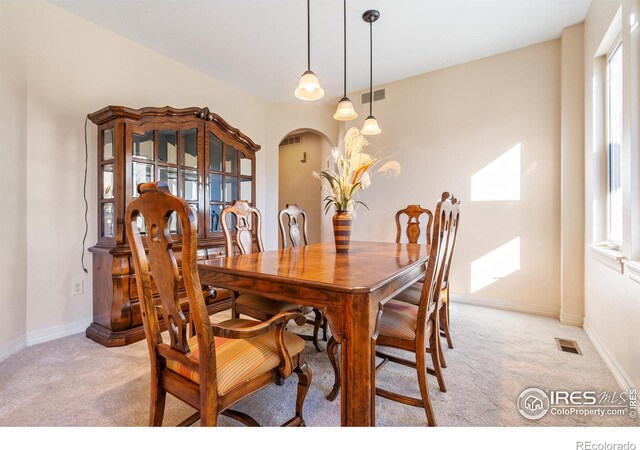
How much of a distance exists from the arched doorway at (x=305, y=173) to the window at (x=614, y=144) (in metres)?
3.73

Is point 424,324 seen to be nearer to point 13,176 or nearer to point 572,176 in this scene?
point 572,176

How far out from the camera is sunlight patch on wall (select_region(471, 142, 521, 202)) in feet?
10.5

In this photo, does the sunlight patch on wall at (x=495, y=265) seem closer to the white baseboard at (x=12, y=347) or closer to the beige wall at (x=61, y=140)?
the beige wall at (x=61, y=140)

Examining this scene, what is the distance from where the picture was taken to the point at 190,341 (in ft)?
4.27

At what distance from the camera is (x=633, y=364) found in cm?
163

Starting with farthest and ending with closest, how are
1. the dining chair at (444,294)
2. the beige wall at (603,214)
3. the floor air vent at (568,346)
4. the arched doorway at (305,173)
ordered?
the arched doorway at (305,173), the floor air vent at (568,346), the dining chair at (444,294), the beige wall at (603,214)

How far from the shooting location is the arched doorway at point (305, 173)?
5.63 metres

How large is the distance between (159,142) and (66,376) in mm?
1948

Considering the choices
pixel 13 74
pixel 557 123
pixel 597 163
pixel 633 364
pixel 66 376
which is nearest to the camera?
pixel 633 364

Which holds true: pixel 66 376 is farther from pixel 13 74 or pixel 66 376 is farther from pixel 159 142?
pixel 13 74

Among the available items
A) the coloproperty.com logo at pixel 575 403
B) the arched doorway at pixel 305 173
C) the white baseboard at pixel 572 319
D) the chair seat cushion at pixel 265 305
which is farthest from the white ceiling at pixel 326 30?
the coloproperty.com logo at pixel 575 403

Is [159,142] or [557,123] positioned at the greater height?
[557,123]
